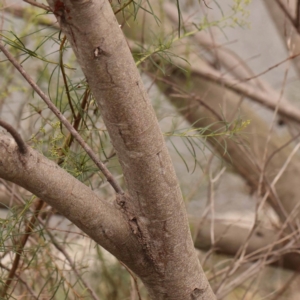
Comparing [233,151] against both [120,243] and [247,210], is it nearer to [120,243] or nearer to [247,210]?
[247,210]

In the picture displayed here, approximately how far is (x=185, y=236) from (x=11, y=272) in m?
0.23

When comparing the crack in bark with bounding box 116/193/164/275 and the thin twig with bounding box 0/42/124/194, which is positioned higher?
the thin twig with bounding box 0/42/124/194

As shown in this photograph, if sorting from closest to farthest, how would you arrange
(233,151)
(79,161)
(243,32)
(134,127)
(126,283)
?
(134,127) → (79,161) → (126,283) → (233,151) → (243,32)

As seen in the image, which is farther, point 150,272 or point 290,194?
point 290,194

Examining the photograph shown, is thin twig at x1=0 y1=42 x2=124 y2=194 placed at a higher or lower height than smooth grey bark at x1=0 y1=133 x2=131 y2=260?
higher

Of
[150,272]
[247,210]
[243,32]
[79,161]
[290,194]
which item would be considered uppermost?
[243,32]

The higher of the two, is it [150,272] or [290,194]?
[290,194]

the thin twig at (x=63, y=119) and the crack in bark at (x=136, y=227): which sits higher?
the thin twig at (x=63, y=119)

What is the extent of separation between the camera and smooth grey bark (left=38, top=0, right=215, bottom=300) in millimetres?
326

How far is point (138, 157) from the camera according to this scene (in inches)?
14.8

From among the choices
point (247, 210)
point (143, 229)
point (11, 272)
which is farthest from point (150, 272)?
point (247, 210)

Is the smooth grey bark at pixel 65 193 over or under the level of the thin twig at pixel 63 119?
under

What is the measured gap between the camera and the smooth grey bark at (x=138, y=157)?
0.33 metres

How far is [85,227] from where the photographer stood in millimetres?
384
